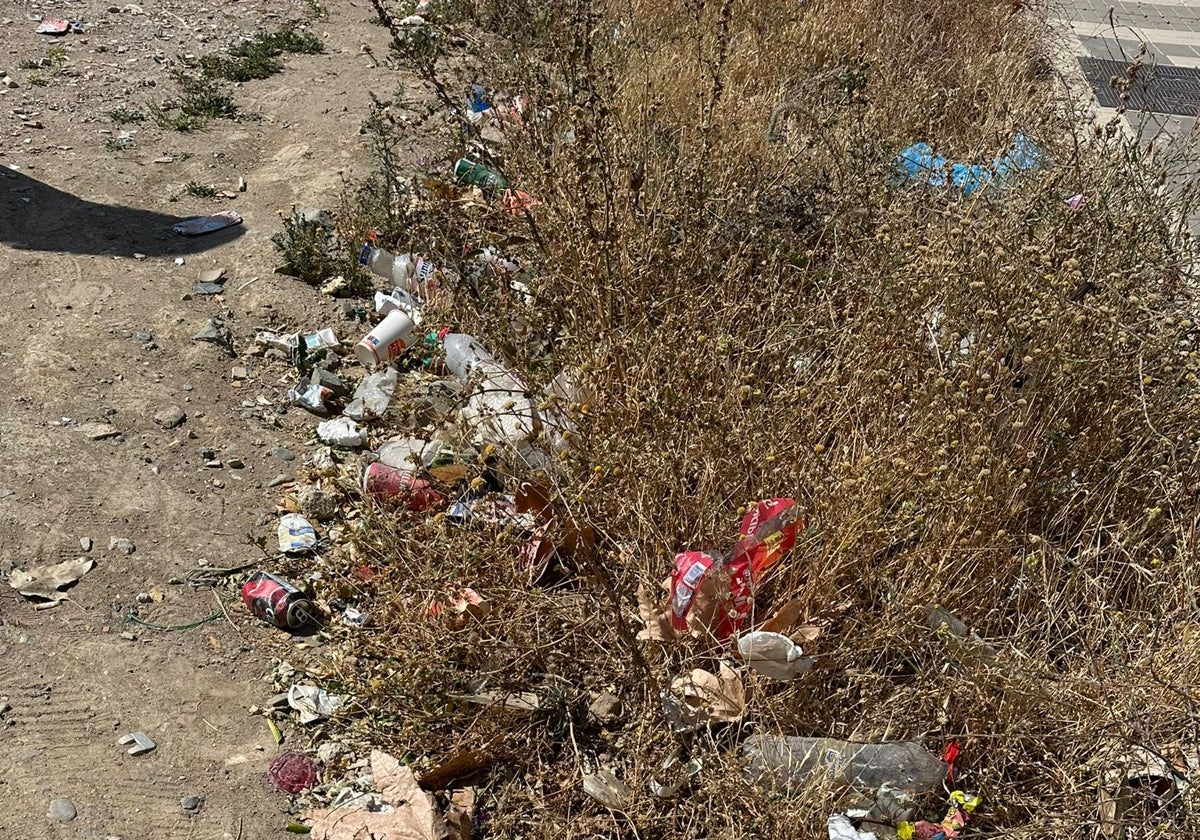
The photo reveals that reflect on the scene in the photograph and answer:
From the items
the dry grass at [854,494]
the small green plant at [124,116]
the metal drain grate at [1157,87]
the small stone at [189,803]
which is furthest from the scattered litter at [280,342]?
the metal drain grate at [1157,87]

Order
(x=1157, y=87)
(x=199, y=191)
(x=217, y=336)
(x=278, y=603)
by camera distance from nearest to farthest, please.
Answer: (x=278, y=603)
(x=217, y=336)
(x=199, y=191)
(x=1157, y=87)

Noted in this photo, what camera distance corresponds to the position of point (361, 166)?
512 cm

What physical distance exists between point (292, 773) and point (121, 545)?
3.21 feet

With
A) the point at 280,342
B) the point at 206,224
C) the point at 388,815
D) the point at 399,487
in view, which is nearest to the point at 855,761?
the point at 388,815

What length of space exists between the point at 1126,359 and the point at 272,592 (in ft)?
8.07

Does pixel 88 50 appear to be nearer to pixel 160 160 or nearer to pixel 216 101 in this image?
pixel 216 101

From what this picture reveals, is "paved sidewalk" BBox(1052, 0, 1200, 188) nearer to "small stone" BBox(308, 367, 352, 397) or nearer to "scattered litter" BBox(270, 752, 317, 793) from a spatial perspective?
"small stone" BBox(308, 367, 352, 397)

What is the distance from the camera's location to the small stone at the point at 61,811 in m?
2.34

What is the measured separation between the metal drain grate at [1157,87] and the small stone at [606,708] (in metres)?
5.01

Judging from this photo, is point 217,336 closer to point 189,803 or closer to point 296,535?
point 296,535

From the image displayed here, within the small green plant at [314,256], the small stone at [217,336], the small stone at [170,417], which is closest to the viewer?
Result: the small stone at [170,417]

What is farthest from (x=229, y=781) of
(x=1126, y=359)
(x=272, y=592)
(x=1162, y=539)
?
(x=1126, y=359)

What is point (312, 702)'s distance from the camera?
2711 millimetres

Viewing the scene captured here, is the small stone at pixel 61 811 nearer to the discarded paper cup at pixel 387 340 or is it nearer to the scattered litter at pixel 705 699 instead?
the scattered litter at pixel 705 699
